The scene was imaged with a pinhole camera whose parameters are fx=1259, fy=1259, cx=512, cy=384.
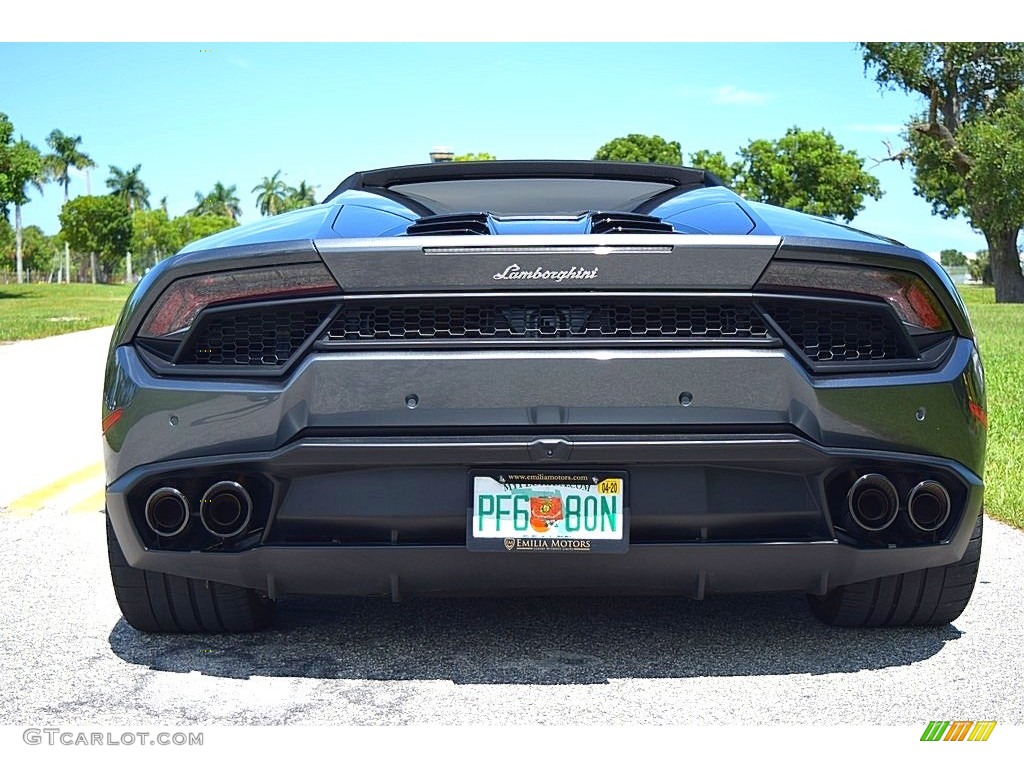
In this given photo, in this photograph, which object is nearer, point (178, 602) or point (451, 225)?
point (451, 225)

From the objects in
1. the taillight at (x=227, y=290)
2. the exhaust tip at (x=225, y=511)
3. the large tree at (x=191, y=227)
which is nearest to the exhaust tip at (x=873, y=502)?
the taillight at (x=227, y=290)

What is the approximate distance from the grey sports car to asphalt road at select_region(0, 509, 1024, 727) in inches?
10.6

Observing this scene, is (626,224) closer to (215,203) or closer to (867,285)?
(867,285)

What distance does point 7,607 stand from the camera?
171 inches

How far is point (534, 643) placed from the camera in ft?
12.6

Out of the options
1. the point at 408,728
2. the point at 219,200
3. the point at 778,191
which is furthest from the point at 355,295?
the point at 219,200

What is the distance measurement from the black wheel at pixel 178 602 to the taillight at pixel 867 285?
1.80m

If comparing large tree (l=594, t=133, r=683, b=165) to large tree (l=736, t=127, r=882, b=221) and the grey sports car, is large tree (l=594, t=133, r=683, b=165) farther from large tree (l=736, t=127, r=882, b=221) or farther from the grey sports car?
the grey sports car

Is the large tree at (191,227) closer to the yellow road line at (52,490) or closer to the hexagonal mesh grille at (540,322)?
the yellow road line at (52,490)

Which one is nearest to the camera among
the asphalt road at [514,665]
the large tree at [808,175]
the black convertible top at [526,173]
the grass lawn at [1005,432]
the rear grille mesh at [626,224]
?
the asphalt road at [514,665]

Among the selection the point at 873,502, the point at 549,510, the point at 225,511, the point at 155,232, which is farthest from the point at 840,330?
the point at 155,232

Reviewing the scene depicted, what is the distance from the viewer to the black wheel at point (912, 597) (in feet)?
12.3

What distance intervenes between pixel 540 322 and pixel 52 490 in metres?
4.44

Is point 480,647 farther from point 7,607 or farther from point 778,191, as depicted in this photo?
point 778,191
